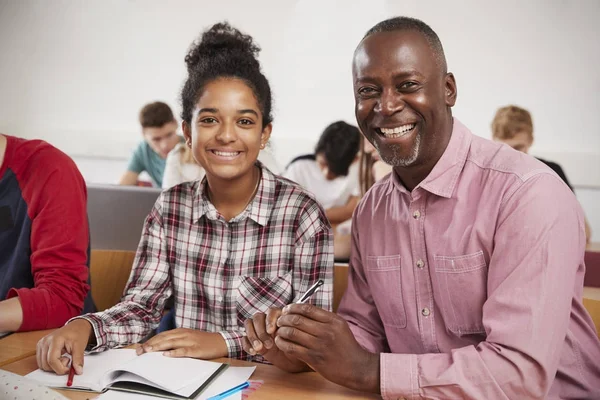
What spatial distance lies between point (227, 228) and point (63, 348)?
21.4 inches

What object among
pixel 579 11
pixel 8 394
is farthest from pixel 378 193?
pixel 579 11

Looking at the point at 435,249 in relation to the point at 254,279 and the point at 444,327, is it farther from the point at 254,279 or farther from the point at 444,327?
the point at 254,279

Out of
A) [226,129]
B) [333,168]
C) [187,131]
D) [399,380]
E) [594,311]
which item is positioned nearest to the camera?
[399,380]

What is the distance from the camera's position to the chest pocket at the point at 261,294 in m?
1.56

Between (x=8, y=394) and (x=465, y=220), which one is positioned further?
(x=465, y=220)

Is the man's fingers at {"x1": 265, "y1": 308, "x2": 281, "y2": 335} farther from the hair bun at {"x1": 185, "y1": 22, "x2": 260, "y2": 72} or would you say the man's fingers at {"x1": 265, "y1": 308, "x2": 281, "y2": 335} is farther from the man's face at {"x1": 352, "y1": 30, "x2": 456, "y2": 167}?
the hair bun at {"x1": 185, "y1": 22, "x2": 260, "y2": 72}

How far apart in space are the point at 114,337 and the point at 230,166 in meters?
0.49

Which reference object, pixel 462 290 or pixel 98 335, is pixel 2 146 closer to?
pixel 98 335

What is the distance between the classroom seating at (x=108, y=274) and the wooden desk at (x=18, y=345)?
48 cm

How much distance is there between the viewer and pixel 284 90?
629 centimetres

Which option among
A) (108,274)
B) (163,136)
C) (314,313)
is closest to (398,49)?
(314,313)

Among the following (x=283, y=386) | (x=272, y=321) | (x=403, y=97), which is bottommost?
(x=283, y=386)

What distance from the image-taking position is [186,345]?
129 centimetres

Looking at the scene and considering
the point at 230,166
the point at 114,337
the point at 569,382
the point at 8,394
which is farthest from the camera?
the point at 230,166
